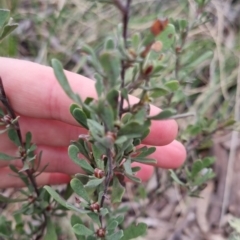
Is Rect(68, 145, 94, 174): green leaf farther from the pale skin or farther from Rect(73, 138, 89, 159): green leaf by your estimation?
the pale skin

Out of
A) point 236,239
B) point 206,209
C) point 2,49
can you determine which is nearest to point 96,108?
point 236,239

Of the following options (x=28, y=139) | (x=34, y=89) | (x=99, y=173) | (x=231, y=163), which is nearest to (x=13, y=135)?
(x=28, y=139)

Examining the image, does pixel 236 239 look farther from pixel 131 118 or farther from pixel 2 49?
pixel 2 49

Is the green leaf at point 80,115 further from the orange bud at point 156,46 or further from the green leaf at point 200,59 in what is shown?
the green leaf at point 200,59

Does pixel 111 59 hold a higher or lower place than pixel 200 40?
higher

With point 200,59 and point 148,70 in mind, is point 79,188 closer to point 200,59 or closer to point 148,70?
point 148,70

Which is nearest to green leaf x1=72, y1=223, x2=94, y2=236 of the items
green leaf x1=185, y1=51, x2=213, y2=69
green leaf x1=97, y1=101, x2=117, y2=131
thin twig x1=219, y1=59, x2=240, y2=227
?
green leaf x1=97, y1=101, x2=117, y2=131
